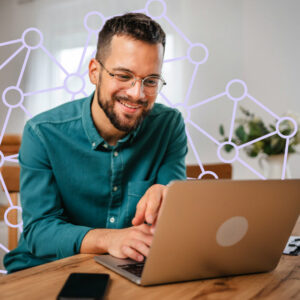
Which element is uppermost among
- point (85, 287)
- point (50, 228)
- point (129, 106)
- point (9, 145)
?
point (129, 106)

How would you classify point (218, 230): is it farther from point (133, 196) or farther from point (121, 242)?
point (133, 196)

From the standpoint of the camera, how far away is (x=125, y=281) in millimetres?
753

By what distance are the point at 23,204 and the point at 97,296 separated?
0.74 metres

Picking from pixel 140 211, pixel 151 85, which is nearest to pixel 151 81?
pixel 151 85

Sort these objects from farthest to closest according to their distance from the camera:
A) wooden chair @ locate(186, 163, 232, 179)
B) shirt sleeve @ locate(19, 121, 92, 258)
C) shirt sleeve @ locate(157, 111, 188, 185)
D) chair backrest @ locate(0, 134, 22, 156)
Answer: chair backrest @ locate(0, 134, 22, 156) < wooden chair @ locate(186, 163, 232, 179) < shirt sleeve @ locate(157, 111, 188, 185) < shirt sleeve @ locate(19, 121, 92, 258)

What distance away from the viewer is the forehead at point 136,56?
1277 millimetres

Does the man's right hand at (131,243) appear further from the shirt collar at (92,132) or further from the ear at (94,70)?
the ear at (94,70)

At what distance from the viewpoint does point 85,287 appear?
647mm

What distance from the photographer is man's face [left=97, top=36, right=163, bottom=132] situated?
50.5 inches

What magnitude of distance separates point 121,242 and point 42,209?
0.40 m

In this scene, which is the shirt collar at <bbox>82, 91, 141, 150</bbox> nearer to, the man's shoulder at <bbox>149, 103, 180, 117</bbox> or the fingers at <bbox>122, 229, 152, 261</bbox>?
the man's shoulder at <bbox>149, 103, 180, 117</bbox>

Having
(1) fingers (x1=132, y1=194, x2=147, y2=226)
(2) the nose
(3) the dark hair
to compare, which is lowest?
(1) fingers (x1=132, y1=194, x2=147, y2=226)

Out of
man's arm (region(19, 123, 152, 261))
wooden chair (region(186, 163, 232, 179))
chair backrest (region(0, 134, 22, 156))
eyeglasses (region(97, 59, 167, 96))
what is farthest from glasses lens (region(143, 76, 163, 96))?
chair backrest (region(0, 134, 22, 156))

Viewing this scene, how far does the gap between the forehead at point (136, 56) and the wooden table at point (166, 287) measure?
67 centimetres
